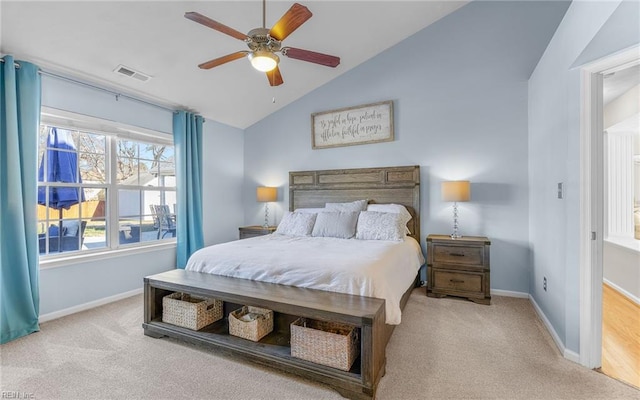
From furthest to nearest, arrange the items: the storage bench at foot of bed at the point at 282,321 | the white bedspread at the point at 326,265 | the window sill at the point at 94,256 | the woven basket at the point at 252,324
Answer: the window sill at the point at 94,256 → the woven basket at the point at 252,324 → the white bedspread at the point at 326,265 → the storage bench at foot of bed at the point at 282,321

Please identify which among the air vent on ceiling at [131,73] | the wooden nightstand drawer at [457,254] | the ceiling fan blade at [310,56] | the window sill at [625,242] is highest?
the air vent on ceiling at [131,73]

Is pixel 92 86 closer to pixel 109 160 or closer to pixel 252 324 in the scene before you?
pixel 109 160

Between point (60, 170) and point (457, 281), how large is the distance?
15.0 feet

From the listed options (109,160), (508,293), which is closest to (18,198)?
(109,160)

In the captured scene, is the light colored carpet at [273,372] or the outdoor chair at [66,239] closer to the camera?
the light colored carpet at [273,372]

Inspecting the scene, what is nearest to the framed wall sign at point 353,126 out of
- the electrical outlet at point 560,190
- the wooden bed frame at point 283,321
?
the electrical outlet at point 560,190

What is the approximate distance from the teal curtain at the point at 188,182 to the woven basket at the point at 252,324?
7.01 feet

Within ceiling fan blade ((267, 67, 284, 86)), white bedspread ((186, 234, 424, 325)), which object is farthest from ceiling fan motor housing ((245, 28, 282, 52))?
white bedspread ((186, 234, 424, 325))

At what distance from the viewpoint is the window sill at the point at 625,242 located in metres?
3.11

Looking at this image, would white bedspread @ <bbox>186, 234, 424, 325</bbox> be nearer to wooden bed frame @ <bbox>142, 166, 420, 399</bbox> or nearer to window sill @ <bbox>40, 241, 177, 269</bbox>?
wooden bed frame @ <bbox>142, 166, 420, 399</bbox>

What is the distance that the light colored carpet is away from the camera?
5.81 feet

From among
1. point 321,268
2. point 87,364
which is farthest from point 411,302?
point 87,364

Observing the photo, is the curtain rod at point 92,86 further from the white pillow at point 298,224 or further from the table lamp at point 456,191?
the table lamp at point 456,191

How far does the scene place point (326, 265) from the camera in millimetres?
2215
